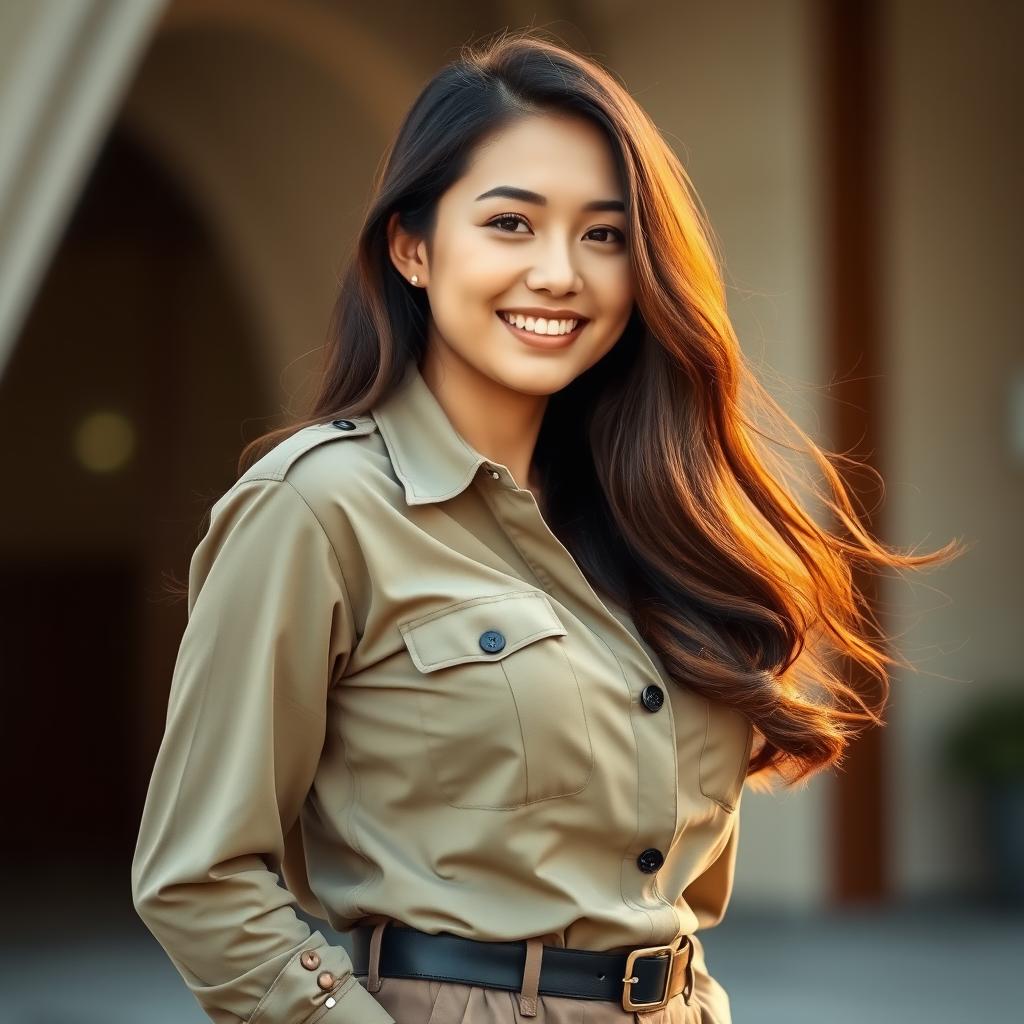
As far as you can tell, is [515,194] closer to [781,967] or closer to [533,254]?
[533,254]

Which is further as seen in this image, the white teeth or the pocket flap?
the white teeth

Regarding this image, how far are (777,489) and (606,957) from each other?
0.74 m

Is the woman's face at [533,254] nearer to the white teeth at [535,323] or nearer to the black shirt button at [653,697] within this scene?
the white teeth at [535,323]

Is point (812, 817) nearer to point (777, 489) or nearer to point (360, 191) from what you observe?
point (360, 191)

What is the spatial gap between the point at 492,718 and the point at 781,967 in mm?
5051

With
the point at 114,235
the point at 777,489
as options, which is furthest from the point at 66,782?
the point at 777,489

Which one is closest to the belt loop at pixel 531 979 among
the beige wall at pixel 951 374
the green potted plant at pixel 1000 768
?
the beige wall at pixel 951 374

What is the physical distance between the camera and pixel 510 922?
2.01m

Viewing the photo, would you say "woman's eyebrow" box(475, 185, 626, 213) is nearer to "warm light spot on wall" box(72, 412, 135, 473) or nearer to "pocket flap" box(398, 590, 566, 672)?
"pocket flap" box(398, 590, 566, 672)

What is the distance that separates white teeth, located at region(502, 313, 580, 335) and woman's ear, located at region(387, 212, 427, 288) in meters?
0.15

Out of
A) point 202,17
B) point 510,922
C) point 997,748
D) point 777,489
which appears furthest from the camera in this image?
point 997,748

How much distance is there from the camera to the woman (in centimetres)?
196

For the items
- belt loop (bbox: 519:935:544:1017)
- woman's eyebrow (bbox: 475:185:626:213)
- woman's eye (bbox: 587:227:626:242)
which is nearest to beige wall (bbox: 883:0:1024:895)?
woman's eye (bbox: 587:227:626:242)

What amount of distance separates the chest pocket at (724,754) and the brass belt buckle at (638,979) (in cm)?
20
